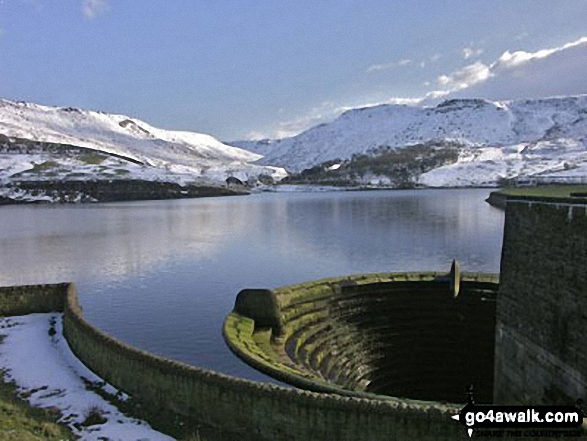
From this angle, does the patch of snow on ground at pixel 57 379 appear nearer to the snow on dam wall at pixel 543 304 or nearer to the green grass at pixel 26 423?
the green grass at pixel 26 423

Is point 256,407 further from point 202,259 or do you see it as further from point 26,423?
point 202,259

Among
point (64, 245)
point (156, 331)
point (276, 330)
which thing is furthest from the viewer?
point (64, 245)

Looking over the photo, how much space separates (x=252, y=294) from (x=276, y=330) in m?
2.59

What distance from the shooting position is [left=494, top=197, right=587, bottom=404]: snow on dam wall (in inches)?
757

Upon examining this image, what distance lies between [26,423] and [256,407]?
7.33 metres

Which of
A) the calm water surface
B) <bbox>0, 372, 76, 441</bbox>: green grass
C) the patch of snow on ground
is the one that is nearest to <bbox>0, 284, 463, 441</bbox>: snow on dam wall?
the patch of snow on ground

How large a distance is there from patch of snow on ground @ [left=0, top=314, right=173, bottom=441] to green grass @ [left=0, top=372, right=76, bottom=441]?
1.30 ft

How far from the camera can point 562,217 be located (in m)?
20.9

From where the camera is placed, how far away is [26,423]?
15.8 meters

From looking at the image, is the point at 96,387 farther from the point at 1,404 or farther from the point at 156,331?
the point at 156,331

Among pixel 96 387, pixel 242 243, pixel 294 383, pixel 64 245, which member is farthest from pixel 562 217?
pixel 64 245

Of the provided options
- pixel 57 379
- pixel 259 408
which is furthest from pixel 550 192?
pixel 57 379

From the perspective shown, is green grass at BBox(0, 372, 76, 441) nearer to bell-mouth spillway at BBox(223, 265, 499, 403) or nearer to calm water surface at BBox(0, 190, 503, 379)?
calm water surface at BBox(0, 190, 503, 379)

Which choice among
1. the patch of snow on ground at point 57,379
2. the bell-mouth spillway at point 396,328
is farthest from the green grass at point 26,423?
the bell-mouth spillway at point 396,328
